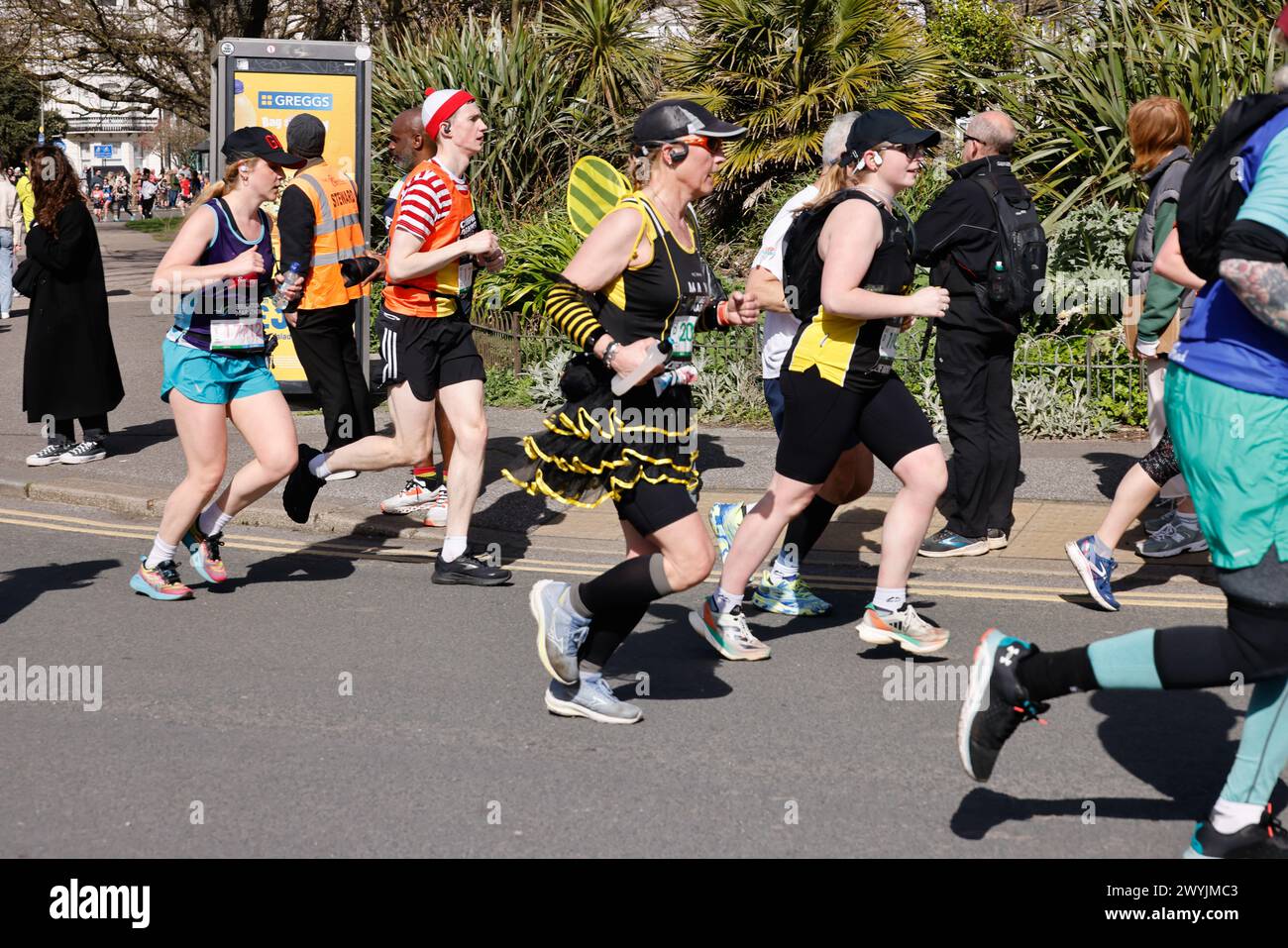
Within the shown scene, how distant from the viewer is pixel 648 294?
5.11m

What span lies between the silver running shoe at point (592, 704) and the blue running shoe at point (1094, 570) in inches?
84.6

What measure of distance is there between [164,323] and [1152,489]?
498 inches

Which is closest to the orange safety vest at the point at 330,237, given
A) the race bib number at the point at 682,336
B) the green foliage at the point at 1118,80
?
the race bib number at the point at 682,336

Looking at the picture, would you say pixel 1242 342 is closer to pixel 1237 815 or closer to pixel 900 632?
pixel 1237 815

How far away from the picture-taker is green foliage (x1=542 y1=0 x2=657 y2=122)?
49.1 feet

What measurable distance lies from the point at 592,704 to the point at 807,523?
1748mm

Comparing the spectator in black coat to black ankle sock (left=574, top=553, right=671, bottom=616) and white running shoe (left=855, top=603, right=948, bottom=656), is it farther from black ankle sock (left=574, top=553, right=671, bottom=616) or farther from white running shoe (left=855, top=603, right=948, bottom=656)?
white running shoe (left=855, top=603, right=948, bottom=656)

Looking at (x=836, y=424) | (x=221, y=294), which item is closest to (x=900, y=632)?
(x=836, y=424)

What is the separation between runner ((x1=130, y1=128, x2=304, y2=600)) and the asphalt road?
447mm

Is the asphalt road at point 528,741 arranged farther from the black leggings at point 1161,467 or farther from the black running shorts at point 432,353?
the black running shorts at point 432,353

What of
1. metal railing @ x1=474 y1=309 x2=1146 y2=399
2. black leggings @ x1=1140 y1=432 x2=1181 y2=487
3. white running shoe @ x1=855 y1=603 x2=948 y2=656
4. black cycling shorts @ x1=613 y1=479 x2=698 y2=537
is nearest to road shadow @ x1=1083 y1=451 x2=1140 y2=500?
metal railing @ x1=474 y1=309 x2=1146 y2=399

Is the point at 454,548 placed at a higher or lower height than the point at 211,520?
lower

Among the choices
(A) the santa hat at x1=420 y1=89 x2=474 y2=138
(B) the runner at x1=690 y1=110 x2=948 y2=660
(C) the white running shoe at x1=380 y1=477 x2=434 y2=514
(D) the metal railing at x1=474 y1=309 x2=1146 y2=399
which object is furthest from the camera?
(D) the metal railing at x1=474 y1=309 x2=1146 y2=399
